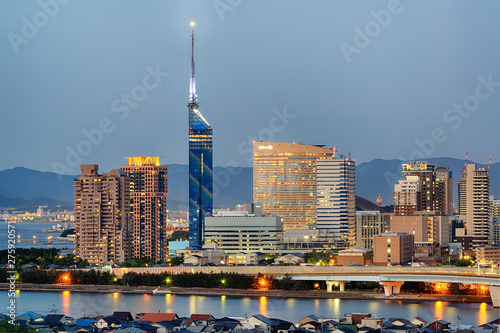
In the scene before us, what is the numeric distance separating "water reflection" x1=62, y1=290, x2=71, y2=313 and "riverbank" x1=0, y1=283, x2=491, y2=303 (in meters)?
0.93

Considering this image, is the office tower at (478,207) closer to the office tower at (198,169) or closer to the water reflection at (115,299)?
the office tower at (198,169)

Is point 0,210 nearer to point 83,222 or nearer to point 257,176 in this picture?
point 257,176

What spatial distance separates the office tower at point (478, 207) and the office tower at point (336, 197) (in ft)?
22.1

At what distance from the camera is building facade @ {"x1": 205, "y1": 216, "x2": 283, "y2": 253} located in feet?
137

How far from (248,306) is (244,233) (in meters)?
17.8

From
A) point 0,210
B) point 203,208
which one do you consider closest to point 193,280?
point 203,208

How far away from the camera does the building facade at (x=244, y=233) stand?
41.9 m

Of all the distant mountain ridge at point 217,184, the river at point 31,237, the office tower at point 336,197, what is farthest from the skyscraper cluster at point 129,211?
the distant mountain ridge at point 217,184

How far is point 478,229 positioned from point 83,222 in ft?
75.8

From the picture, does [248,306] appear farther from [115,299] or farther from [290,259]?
[290,259]

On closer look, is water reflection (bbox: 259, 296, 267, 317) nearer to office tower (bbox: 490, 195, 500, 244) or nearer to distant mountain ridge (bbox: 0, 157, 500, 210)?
office tower (bbox: 490, 195, 500, 244)

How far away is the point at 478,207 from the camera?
52156 millimetres

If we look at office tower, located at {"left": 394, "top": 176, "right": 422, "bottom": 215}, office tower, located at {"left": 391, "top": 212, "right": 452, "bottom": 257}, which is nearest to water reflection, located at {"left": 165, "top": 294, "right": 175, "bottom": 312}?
office tower, located at {"left": 391, "top": 212, "right": 452, "bottom": 257}

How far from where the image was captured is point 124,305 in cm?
2480
